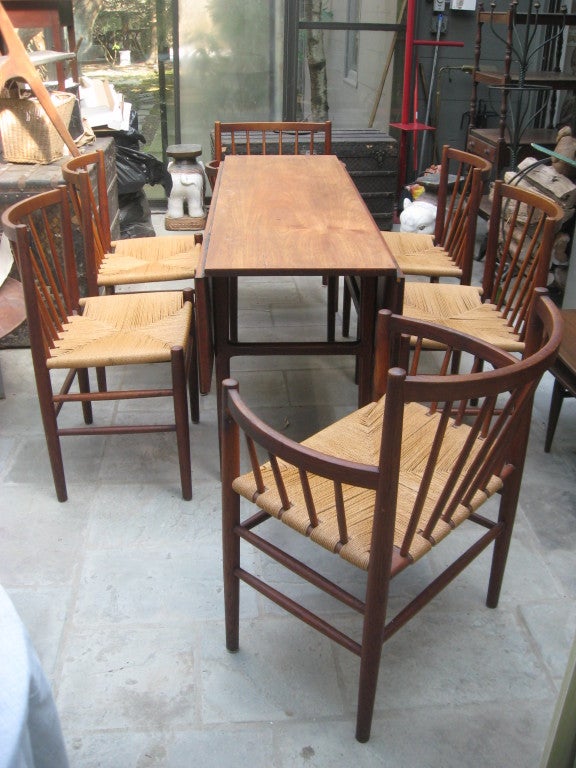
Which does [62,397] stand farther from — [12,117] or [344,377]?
[12,117]

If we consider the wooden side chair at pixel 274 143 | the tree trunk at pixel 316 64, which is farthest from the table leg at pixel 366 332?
the tree trunk at pixel 316 64

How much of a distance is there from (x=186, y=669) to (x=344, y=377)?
159 centimetres

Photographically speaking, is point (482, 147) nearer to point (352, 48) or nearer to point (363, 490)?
point (352, 48)

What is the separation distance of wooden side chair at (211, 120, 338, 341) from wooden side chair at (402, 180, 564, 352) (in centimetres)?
51

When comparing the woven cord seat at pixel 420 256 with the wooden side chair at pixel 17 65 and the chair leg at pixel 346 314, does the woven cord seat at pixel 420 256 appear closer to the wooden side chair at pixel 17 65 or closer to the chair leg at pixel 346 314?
the chair leg at pixel 346 314

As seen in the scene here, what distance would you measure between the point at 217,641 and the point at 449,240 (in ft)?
6.15

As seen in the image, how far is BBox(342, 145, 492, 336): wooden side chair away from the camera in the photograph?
2.84 meters

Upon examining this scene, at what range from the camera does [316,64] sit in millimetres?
5223

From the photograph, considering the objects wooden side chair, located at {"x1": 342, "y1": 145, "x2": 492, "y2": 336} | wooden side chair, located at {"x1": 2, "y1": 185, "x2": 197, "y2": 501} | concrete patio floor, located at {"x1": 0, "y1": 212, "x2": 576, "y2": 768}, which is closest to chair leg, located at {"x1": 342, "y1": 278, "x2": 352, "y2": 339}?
wooden side chair, located at {"x1": 342, "y1": 145, "x2": 492, "y2": 336}

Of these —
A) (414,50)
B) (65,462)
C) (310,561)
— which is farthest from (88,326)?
(414,50)

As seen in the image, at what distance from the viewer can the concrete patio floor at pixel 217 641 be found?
1624 mm

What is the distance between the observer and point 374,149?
183 inches

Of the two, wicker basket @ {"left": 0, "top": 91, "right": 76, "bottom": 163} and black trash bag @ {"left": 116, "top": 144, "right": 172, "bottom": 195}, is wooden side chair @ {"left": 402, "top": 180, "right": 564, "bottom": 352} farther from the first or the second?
black trash bag @ {"left": 116, "top": 144, "right": 172, "bottom": 195}

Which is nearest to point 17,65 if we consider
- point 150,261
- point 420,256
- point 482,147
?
point 150,261
